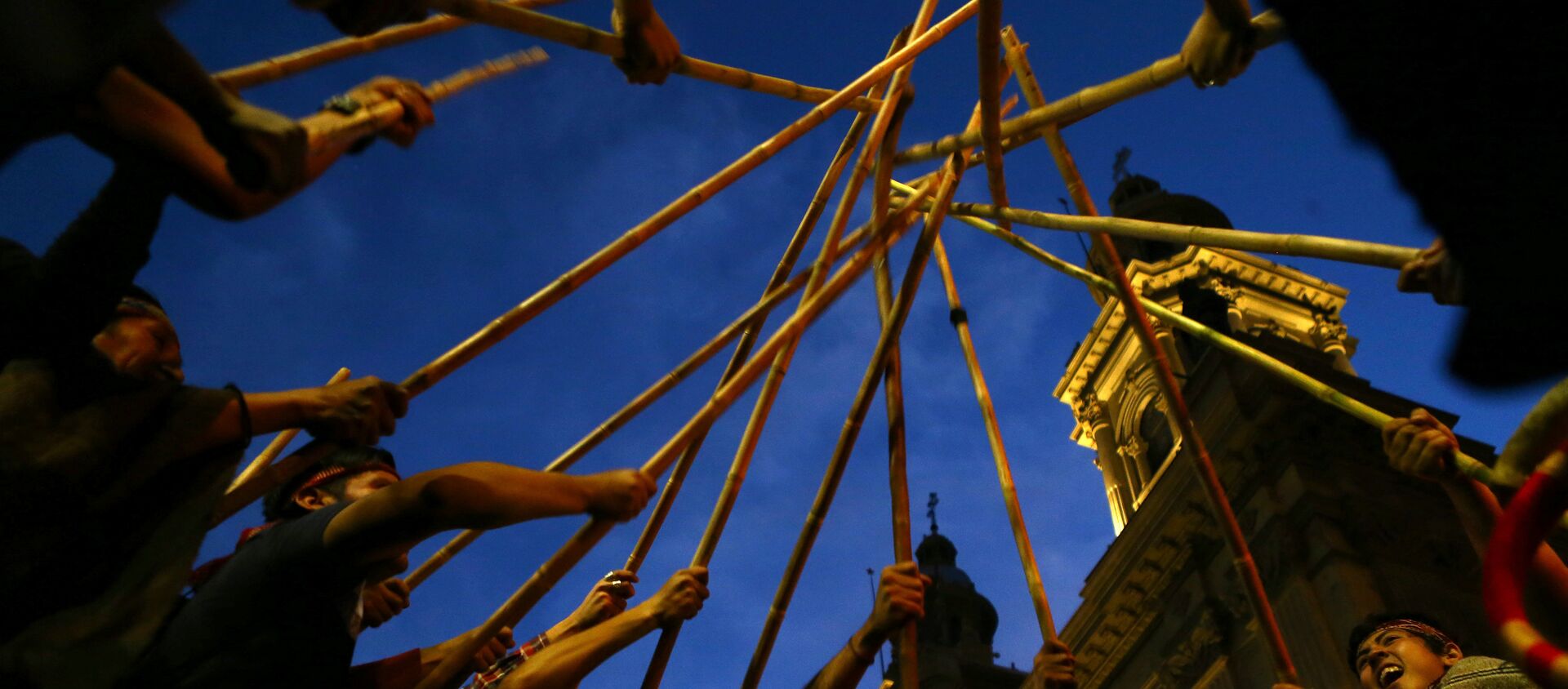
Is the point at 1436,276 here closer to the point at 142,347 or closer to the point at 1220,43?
the point at 1220,43

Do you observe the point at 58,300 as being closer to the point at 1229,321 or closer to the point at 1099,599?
the point at 1099,599

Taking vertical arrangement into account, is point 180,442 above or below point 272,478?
below

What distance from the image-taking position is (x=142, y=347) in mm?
3838

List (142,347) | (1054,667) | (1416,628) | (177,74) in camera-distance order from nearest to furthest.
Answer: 1. (177,74)
2. (142,347)
3. (1416,628)
4. (1054,667)

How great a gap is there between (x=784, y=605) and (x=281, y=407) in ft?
9.11

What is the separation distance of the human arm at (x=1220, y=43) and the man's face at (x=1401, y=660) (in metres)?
2.72

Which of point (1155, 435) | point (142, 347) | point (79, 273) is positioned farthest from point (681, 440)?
point (1155, 435)

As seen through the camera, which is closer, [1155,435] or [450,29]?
[450,29]

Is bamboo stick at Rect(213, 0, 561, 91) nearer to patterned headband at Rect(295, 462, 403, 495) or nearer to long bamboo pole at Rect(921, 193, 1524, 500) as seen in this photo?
patterned headband at Rect(295, 462, 403, 495)

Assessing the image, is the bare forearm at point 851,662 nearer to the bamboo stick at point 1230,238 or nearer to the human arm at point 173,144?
the bamboo stick at point 1230,238

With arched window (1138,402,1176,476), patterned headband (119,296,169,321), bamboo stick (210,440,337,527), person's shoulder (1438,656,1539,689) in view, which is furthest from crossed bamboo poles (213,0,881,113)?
arched window (1138,402,1176,476)

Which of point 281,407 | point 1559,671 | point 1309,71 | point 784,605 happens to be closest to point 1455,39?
point 1309,71

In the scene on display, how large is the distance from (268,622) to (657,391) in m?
2.91

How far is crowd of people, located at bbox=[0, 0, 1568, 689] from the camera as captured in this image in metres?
3.06
